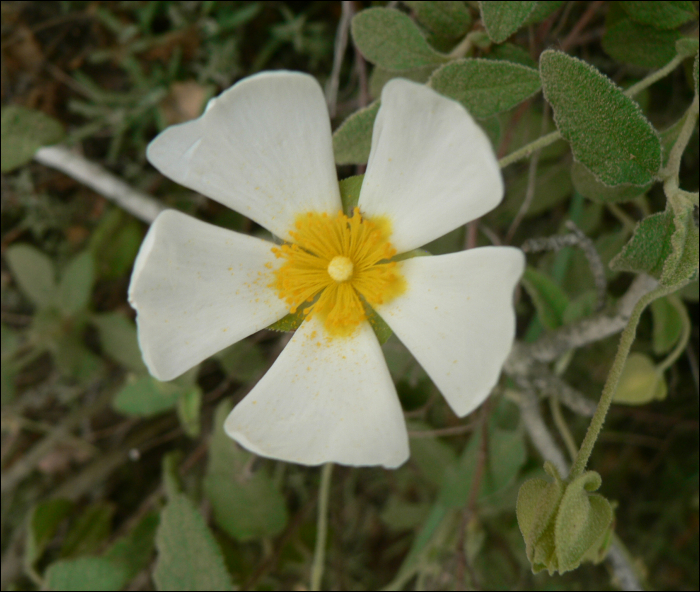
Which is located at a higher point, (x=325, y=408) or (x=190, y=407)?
(x=325, y=408)

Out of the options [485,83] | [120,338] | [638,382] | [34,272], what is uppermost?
[485,83]

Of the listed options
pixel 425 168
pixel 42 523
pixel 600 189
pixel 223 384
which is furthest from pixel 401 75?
pixel 42 523

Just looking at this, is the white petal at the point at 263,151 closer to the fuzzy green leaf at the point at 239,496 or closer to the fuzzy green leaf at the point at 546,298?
the fuzzy green leaf at the point at 546,298

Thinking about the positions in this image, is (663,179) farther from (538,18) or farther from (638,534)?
(638,534)

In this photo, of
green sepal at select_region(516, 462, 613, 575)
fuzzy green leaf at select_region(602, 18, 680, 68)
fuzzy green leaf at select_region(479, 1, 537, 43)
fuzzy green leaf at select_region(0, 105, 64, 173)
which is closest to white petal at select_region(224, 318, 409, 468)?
green sepal at select_region(516, 462, 613, 575)

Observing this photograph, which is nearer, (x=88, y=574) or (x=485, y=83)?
(x=485, y=83)

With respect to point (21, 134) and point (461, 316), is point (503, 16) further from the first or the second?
point (21, 134)
